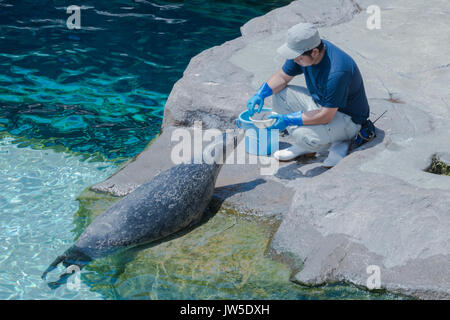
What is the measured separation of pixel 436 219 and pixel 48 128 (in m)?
4.35

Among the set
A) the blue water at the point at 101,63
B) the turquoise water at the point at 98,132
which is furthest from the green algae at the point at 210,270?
the blue water at the point at 101,63

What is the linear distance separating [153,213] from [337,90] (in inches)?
58.7

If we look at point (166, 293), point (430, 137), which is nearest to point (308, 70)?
point (430, 137)

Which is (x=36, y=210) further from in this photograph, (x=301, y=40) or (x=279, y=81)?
(x=301, y=40)

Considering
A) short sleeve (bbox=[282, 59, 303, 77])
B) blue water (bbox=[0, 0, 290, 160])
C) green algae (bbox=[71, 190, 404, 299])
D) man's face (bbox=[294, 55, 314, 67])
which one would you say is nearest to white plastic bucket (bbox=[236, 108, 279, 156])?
short sleeve (bbox=[282, 59, 303, 77])

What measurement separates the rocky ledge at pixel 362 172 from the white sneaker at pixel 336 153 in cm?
9

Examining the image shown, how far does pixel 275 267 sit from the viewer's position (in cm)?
364

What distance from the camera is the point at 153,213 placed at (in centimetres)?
392

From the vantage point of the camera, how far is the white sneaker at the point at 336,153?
4311mm

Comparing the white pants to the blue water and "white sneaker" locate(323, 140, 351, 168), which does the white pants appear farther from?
the blue water

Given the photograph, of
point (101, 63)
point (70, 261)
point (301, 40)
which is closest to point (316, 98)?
point (301, 40)

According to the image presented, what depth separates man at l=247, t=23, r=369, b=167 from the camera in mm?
3977

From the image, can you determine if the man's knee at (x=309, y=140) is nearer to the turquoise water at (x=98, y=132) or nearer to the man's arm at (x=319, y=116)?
the man's arm at (x=319, y=116)

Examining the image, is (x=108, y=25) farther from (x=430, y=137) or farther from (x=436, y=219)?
(x=436, y=219)
